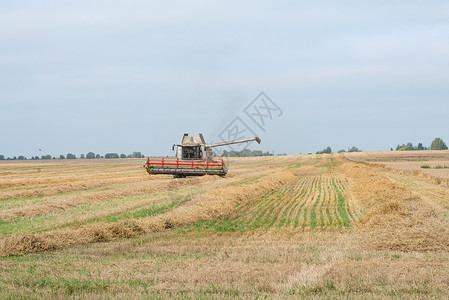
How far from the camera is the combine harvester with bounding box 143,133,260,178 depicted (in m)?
27.4

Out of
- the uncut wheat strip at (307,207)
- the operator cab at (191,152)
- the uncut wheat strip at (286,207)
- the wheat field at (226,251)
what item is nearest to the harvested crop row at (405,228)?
the wheat field at (226,251)

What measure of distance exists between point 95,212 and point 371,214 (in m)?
9.27

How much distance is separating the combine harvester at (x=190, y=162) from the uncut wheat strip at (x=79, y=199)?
82 centimetres

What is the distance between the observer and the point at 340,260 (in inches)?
339

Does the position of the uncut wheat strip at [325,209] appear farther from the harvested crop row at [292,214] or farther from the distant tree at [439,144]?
the distant tree at [439,144]

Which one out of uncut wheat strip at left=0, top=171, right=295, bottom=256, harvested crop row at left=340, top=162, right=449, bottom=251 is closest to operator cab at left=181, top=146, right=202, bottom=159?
uncut wheat strip at left=0, top=171, right=295, bottom=256

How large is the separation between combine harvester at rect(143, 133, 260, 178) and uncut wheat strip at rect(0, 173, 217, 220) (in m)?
0.82

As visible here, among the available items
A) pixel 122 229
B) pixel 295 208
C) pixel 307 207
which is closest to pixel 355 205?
pixel 307 207

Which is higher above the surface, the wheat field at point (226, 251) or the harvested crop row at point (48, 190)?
the harvested crop row at point (48, 190)

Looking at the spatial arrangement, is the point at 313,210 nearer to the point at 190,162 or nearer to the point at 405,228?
the point at 405,228

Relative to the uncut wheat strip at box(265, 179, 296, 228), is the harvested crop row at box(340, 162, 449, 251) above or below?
above

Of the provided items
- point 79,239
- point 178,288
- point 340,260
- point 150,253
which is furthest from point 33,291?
point 340,260

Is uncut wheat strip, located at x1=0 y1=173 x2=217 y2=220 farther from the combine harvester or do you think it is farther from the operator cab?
the operator cab

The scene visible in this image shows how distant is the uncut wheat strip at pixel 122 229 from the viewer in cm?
1030
